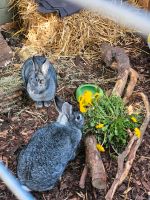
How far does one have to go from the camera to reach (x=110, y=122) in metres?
2.99

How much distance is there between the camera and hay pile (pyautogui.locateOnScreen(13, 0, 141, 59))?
4488 mm

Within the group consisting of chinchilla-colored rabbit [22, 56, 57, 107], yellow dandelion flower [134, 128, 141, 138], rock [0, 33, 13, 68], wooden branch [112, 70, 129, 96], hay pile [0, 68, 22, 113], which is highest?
yellow dandelion flower [134, 128, 141, 138]

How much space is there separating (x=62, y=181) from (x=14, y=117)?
943mm

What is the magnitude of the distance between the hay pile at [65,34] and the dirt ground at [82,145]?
177mm

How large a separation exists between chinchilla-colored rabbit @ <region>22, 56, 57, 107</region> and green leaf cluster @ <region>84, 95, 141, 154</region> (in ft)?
2.16

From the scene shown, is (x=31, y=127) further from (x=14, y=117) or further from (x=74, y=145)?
(x=74, y=145)

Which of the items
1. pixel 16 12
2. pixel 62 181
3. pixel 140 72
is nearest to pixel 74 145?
pixel 62 181

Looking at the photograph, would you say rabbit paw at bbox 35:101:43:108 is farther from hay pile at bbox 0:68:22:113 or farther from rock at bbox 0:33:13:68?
rock at bbox 0:33:13:68

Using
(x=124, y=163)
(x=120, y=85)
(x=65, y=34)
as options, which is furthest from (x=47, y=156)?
(x=65, y=34)

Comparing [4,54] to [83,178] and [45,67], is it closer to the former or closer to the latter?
[45,67]

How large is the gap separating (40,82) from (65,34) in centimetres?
110

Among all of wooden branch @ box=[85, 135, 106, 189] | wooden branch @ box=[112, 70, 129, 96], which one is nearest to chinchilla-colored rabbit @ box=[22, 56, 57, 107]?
wooden branch @ box=[112, 70, 129, 96]

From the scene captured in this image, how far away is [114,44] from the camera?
4.64 meters

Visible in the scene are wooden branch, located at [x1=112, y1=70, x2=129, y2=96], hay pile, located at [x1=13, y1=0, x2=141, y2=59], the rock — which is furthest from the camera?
hay pile, located at [x1=13, y1=0, x2=141, y2=59]
